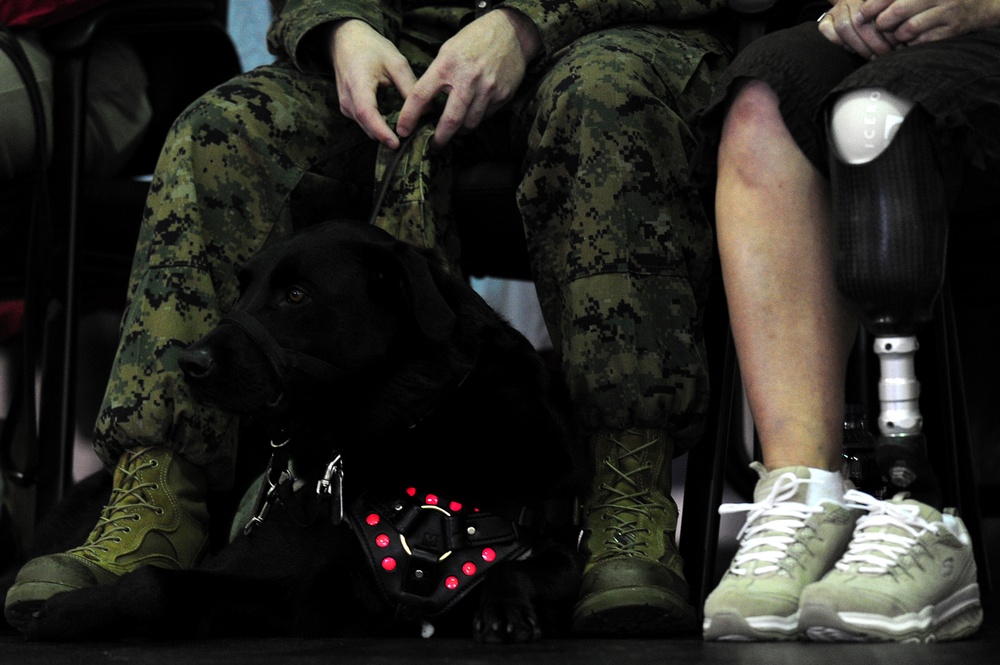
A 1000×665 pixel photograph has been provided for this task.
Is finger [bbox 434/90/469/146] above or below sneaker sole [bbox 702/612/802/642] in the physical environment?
above

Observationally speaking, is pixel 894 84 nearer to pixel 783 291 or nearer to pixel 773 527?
pixel 783 291

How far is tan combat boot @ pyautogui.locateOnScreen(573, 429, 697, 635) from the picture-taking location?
1177 millimetres

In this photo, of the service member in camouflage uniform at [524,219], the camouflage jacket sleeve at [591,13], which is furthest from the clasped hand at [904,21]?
the camouflage jacket sleeve at [591,13]

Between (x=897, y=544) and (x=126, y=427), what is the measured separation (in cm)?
85

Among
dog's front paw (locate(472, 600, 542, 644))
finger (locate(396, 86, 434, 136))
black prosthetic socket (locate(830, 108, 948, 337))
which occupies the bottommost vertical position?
dog's front paw (locate(472, 600, 542, 644))

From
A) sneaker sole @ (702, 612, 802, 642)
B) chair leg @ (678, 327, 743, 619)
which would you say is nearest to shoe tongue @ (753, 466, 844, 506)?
sneaker sole @ (702, 612, 802, 642)

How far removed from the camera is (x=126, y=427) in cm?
135

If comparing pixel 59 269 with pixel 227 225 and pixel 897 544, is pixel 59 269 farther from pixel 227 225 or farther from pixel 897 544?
pixel 897 544

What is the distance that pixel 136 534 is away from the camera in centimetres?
133

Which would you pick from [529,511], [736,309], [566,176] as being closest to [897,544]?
[736,309]

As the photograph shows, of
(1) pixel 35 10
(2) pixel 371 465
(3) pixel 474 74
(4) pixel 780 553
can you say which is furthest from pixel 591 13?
(1) pixel 35 10

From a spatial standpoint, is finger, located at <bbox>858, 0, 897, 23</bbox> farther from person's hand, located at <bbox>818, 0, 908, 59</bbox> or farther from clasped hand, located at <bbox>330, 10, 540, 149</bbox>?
clasped hand, located at <bbox>330, 10, 540, 149</bbox>

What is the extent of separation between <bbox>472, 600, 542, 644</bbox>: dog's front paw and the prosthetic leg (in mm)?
363

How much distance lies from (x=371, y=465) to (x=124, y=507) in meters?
0.29
